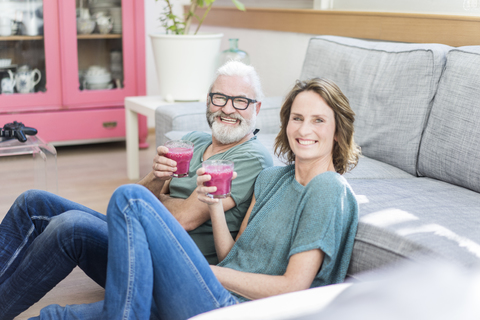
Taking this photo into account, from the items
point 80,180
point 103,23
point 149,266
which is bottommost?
point 80,180

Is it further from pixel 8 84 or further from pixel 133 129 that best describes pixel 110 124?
pixel 8 84

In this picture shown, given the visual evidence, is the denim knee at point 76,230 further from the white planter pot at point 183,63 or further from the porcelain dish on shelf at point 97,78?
the porcelain dish on shelf at point 97,78

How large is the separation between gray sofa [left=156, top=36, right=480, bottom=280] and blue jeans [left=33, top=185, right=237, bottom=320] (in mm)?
401

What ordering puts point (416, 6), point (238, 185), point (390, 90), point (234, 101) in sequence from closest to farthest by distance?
point (238, 185) → point (234, 101) → point (390, 90) → point (416, 6)

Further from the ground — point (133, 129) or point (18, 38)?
point (18, 38)

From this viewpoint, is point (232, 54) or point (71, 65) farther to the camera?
Answer: point (71, 65)

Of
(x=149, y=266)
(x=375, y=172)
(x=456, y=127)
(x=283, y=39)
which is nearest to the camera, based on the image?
(x=149, y=266)

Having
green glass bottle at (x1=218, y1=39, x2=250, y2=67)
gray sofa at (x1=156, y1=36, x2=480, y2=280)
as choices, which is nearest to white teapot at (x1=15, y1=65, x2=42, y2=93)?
green glass bottle at (x1=218, y1=39, x2=250, y2=67)

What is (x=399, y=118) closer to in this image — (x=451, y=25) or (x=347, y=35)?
(x=451, y=25)

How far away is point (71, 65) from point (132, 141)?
0.90m

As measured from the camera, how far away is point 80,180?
321 centimetres

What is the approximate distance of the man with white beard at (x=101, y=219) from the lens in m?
1.38

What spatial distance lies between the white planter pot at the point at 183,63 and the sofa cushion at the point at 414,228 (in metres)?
1.68

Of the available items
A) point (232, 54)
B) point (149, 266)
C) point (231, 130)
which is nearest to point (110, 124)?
point (232, 54)
